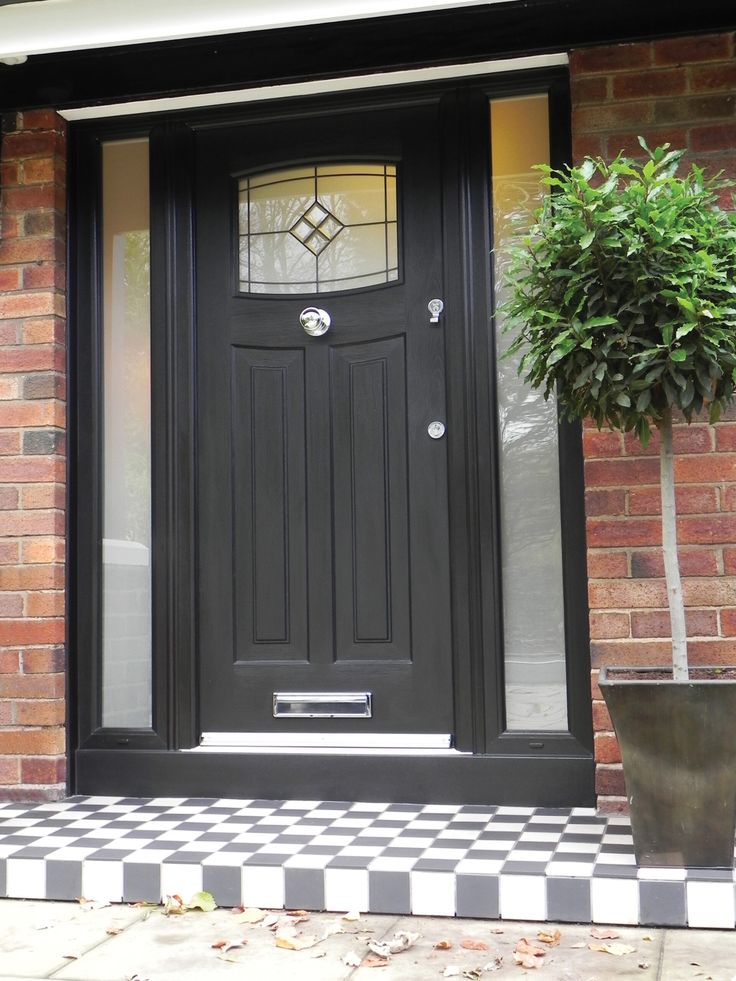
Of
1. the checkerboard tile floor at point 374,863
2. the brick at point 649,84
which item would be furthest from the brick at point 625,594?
the brick at point 649,84

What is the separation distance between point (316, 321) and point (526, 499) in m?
0.90

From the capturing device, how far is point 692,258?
2631mm

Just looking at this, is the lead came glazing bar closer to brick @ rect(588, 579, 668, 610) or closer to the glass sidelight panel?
the glass sidelight panel

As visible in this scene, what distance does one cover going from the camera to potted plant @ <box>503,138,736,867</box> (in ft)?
8.66

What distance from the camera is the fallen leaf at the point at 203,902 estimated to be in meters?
2.83

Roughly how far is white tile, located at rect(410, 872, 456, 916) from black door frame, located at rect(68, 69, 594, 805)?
765 mm

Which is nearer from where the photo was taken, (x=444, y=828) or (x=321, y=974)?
(x=321, y=974)

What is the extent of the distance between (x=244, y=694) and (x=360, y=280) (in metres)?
A: 1.41

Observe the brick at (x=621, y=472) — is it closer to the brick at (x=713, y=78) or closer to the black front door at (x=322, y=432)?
the black front door at (x=322, y=432)

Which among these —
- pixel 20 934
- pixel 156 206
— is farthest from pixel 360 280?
pixel 20 934

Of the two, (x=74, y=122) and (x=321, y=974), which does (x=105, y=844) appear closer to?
(x=321, y=974)

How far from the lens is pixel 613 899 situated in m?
2.65

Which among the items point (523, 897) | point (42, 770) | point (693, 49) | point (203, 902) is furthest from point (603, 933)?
point (693, 49)

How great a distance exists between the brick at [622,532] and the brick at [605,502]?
0.02 metres
